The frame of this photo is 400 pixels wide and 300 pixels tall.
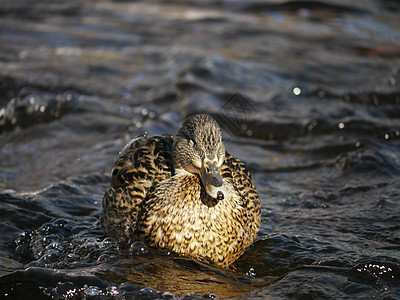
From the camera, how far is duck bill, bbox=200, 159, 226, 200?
4.49 m

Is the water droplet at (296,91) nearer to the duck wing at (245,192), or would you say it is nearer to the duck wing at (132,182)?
the duck wing at (245,192)

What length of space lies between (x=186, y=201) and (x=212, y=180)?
1.22ft

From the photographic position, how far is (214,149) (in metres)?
4.59

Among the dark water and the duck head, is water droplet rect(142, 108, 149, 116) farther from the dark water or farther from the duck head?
the duck head

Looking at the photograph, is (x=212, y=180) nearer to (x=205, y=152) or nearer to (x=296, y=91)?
(x=205, y=152)

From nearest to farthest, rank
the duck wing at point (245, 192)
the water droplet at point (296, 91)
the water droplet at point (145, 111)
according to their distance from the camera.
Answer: the duck wing at point (245, 192) → the water droplet at point (145, 111) → the water droplet at point (296, 91)

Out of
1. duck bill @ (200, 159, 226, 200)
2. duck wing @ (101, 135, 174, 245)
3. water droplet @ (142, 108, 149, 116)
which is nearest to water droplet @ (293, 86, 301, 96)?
water droplet @ (142, 108, 149, 116)

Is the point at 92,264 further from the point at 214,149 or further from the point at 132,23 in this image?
the point at 132,23

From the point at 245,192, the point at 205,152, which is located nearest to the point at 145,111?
the point at 245,192

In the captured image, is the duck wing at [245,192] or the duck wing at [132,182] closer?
the duck wing at [132,182]

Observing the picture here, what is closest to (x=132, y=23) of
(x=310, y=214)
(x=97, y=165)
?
(x=97, y=165)

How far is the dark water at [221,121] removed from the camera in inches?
191

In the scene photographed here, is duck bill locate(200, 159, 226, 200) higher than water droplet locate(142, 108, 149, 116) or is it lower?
higher

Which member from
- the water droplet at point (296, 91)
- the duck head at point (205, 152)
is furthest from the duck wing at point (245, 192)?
the water droplet at point (296, 91)
